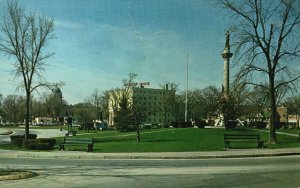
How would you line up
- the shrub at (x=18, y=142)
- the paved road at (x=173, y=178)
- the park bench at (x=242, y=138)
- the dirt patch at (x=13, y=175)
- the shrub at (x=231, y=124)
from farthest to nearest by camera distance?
the shrub at (x=231, y=124)
the shrub at (x=18, y=142)
the park bench at (x=242, y=138)
the dirt patch at (x=13, y=175)
the paved road at (x=173, y=178)

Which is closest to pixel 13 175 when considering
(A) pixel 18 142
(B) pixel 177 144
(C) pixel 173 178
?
(C) pixel 173 178

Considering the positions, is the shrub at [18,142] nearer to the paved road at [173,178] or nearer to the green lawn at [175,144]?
the green lawn at [175,144]

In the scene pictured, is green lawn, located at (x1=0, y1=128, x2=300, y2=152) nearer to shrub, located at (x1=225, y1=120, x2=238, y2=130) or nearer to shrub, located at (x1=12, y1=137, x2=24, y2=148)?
shrub, located at (x1=12, y1=137, x2=24, y2=148)

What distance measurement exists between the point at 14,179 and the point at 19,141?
77.6 feet

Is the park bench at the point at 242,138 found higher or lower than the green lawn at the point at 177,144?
higher

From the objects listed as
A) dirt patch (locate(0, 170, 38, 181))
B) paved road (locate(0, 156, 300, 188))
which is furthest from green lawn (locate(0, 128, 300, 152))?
dirt patch (locate(0, 170, 38, 181))

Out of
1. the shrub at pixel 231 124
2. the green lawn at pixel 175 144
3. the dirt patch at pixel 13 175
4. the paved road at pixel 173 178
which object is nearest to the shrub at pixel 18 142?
the green lawn at pixel 175 144

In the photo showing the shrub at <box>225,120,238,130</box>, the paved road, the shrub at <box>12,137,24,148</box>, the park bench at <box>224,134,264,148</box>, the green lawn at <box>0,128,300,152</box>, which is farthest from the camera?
the shrub at <box>225,120,238,130</box>

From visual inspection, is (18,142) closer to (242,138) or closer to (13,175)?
(242,138)

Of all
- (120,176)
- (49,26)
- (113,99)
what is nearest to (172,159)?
(120,176)

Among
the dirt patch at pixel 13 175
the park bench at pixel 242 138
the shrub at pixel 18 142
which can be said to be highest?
the park bench at pixel 242 138

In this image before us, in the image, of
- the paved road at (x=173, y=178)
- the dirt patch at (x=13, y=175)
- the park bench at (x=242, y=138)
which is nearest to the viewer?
the paved road at (x=173, y=178)

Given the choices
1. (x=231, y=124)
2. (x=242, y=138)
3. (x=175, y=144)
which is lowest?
(x=175, y=144)

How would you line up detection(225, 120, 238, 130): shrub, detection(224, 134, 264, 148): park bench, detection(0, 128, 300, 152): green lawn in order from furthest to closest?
detection(225, 120, 238, 130): shrub < detection(0, 128, 300, 152): green lawn < detection(224, 134, 264, 148): park bench
